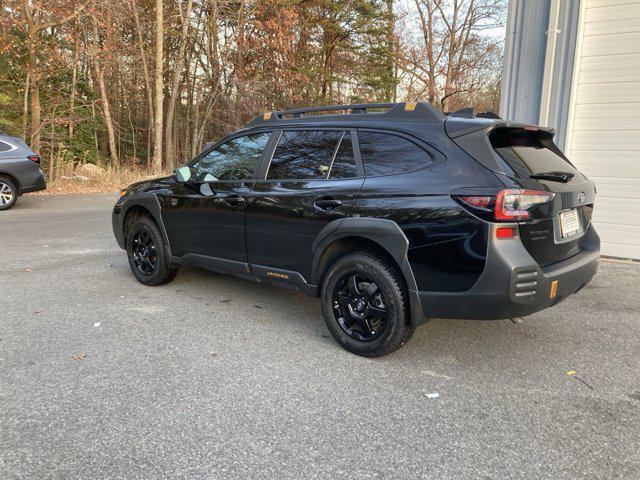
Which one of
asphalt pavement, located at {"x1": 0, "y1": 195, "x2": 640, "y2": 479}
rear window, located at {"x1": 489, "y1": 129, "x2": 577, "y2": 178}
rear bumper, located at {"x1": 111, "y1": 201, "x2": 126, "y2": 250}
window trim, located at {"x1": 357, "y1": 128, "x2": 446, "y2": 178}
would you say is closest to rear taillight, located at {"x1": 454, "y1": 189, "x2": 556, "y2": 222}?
rear window, located at {"x1": 489, "y1": 129, "x2": 577, "y2": 178}

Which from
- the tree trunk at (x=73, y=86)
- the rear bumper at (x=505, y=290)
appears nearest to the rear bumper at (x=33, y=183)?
the tree trunk at (x=73, y=86)

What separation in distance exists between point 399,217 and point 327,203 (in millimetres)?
621

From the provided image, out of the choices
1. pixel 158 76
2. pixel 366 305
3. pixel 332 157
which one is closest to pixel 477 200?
pixel 366 305

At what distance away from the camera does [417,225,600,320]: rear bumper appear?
288 cm

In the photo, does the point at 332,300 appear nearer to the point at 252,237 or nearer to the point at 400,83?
the point at 252,237

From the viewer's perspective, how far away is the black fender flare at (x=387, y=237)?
3191 millimetres

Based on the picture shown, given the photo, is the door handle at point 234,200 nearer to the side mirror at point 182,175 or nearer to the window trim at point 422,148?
the side mirror at point 182,175

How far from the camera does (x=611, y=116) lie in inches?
263

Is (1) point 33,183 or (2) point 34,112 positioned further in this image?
(2) point 34,112

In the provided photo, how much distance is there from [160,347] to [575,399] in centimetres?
286

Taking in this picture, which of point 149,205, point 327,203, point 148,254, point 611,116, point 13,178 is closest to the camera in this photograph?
point 327,203

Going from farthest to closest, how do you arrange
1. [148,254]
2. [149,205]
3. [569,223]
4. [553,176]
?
[148,254] → [149,205] → [569,223] → [553,176]

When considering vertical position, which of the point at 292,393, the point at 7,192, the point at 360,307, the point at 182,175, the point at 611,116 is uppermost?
the point at 611,116

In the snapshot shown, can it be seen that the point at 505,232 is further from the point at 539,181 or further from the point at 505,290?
the point at 539,181
